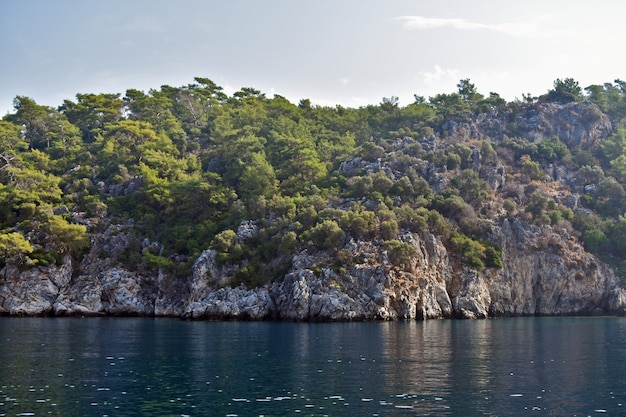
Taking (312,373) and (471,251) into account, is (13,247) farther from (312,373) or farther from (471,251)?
(312,373)

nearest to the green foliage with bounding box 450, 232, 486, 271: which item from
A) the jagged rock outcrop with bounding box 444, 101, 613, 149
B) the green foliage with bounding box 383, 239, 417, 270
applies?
the green foliage with bounding box 383, 239, 417, 270

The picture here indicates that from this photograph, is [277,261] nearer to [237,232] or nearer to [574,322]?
[237,232]

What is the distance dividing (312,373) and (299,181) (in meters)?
79.6

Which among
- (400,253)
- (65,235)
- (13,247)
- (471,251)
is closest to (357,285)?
(400,253)

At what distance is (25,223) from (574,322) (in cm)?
8513

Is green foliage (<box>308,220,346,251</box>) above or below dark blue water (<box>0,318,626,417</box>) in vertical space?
above

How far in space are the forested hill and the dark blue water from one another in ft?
107

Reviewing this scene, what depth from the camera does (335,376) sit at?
40.3 meters

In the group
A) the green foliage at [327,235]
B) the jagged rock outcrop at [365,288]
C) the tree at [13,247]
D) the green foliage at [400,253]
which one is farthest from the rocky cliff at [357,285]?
the tree at [13,247]

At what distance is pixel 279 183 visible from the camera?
390 feet

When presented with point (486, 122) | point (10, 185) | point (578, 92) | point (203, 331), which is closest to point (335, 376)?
point (203, 331)

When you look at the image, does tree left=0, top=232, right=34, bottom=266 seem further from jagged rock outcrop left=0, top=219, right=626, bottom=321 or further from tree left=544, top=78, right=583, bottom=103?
tree left=544, top=78, right=583, bottom=103

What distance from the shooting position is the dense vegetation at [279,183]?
10150 cm

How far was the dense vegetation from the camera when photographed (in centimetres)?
10150
